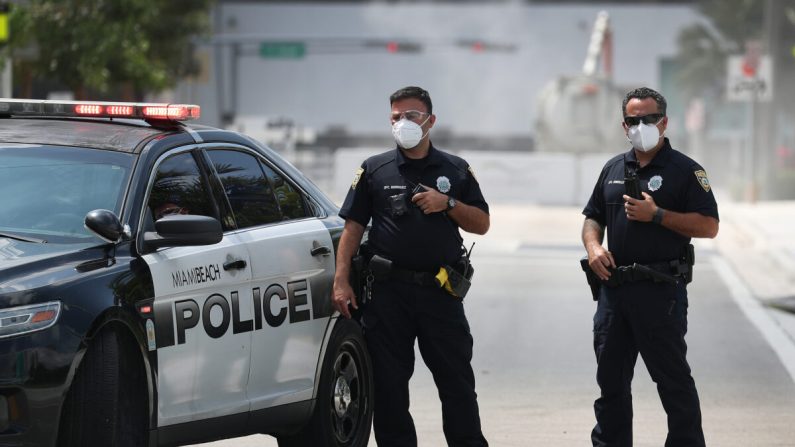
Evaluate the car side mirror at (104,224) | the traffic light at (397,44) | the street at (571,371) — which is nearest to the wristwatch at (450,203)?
the car side mirror at (104,224)

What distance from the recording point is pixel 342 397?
24.5 ft

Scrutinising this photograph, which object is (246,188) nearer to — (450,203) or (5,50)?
(450,203)

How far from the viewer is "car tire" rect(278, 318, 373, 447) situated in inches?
283

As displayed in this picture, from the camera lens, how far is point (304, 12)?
9462cm

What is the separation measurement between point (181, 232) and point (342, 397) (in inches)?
67.4

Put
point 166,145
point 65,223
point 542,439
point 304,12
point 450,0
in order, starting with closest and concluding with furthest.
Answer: point 65,223, point 166,145, point 542,439, point 450,0, point 304,12

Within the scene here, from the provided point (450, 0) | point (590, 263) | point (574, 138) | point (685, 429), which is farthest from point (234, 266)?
point (450, 0)

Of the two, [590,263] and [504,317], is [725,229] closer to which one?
[504,317]

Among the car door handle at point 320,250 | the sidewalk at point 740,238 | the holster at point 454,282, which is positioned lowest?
the sidewalk at point 740,238

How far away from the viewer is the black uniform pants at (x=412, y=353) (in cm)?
680

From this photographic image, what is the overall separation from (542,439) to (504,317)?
19.7 ft

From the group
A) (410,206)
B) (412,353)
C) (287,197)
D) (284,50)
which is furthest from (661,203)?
(284,50)

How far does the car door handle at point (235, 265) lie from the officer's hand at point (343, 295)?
0.45 meters

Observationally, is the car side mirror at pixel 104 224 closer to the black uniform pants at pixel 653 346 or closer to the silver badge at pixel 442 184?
the silver badge at pixel 442 184
